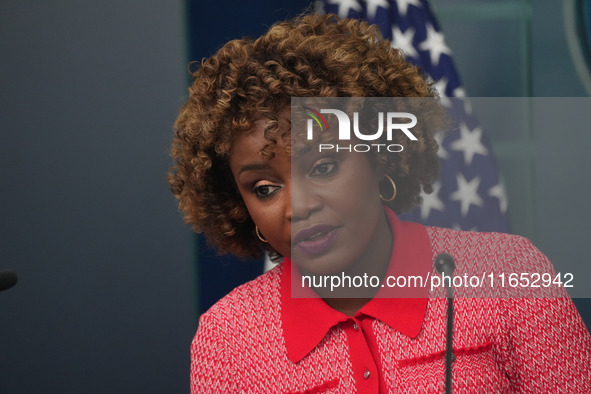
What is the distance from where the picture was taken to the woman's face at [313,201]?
954 mm

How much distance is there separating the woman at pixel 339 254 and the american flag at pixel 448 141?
245mm

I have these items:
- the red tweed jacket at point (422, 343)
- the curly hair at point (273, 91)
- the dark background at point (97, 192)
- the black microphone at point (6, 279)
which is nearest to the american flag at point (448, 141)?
the dark background at point (97, 192)

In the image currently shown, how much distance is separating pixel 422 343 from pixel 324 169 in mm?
302

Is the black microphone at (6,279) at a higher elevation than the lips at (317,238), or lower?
lower

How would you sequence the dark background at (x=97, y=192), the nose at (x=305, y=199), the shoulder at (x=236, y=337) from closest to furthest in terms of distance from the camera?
the nose at (x=305, y=199) → the shoulder at (x=236, y=337) → the dark background at (x=97, y=192)

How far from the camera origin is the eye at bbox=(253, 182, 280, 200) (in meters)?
0.99

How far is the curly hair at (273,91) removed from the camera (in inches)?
38.9

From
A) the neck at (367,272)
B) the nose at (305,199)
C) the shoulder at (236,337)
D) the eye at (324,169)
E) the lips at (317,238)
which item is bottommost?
the shoulder at (236,337)

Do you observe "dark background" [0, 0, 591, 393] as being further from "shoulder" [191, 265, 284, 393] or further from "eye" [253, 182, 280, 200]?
"eye" [253, 182, 280, 200]

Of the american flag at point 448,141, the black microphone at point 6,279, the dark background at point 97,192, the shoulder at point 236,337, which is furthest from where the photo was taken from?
the dark background at point 97,192

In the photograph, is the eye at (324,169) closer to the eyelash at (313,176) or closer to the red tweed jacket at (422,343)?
the eyelash at (313,176)

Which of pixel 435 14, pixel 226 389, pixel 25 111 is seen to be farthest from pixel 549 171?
pixel 25 111

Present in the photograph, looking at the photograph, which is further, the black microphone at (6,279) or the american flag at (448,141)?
the american flag at (448,141)

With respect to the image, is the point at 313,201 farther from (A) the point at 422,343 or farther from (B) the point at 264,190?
(A) the point at 422,343
